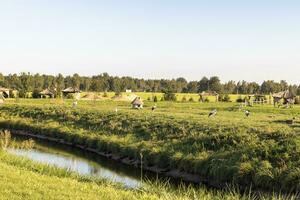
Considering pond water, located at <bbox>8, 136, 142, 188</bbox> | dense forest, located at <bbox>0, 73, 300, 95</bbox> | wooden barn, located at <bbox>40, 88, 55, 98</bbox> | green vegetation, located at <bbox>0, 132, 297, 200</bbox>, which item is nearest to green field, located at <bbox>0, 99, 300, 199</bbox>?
pond water, located at <bbox>8, 136, 142, 188</bbox>

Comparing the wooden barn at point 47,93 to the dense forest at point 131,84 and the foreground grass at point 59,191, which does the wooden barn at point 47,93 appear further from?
the foreground grass at point 59,191

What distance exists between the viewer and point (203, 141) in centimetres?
3039

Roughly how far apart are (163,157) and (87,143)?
10.9 m

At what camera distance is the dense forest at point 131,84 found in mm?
144250

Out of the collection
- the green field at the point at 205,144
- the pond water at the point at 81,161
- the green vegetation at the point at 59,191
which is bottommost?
the pond water at the point at 81,161

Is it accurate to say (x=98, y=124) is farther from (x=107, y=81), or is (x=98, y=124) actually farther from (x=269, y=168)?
(x=107, y=81)

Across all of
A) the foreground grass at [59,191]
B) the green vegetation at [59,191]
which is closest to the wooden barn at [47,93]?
the green vegetation at [59,191]

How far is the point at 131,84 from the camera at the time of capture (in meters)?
178

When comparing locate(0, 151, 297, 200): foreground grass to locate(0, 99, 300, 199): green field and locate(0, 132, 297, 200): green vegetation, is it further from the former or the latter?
locate(0, 99, 300, 199): green field

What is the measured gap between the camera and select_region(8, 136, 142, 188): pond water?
26594mm

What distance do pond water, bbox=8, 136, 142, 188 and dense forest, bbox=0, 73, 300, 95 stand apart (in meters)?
103

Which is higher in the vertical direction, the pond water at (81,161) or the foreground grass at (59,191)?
the foreground grass at (59,191)

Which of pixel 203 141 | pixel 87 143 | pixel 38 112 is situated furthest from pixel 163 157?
pixel 38 112

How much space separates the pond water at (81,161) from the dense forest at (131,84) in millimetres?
102816
